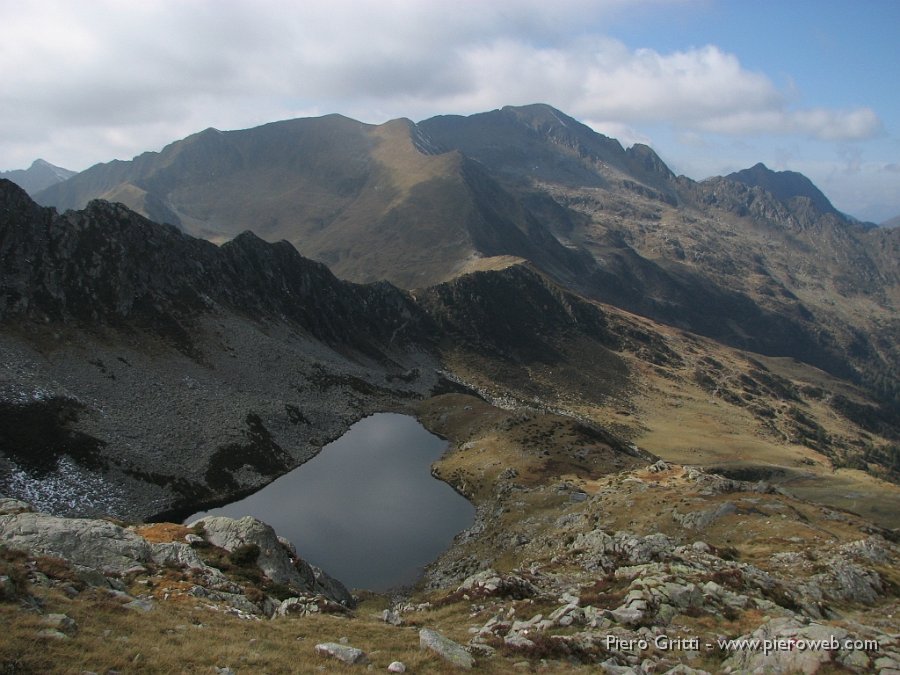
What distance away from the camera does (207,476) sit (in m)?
78.2

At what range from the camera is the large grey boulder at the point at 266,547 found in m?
39.0

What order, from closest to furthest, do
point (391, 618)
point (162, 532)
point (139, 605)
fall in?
point (139, 605), point (391, 618), point (162, 532)

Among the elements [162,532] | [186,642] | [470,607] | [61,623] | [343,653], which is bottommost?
[470,607]

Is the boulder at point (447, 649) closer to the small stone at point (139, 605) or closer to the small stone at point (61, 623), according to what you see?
the small stone at point (139, 605)

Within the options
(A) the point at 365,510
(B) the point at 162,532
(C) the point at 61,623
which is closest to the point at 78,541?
(B) the point at 162,532

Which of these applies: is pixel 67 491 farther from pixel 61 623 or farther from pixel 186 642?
pixel 186 642

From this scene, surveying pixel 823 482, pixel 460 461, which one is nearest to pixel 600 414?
pixel 823 482

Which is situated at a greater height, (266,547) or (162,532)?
(162,532)

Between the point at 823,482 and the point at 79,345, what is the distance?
158 m

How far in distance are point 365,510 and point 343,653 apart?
202 feet

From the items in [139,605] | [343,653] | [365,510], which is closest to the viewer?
[343,653]

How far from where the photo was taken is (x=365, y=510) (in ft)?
273

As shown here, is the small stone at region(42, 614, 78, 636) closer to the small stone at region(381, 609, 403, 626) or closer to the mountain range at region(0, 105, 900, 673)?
the mountain range at region(0, 105, 900, 673)

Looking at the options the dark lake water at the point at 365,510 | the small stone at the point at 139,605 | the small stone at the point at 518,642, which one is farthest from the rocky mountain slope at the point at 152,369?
the small stone at the point at 518,642
